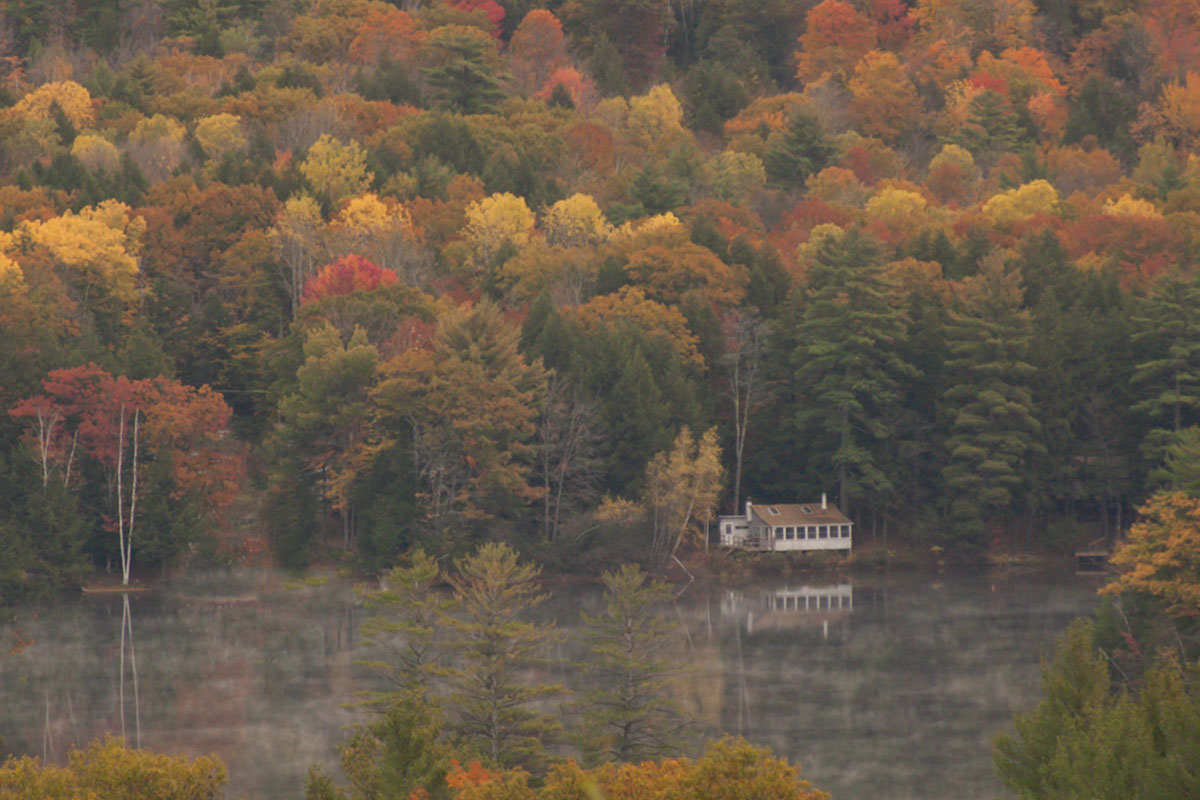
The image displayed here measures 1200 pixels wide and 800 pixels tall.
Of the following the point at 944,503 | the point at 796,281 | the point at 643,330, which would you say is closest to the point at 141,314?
the point at 643,330

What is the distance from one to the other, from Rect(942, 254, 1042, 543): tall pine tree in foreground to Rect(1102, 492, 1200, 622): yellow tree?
63.9ft

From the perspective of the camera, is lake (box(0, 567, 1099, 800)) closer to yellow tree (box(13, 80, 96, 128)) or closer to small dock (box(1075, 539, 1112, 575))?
small dock (box(1075, 539, 1112, 575))

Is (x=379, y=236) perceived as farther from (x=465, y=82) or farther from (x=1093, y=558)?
(x=1093, y=558)

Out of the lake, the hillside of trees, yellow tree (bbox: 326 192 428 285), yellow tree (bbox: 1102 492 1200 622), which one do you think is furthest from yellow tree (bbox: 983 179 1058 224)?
yellow tree (bbox: 1102 492 1200 622)

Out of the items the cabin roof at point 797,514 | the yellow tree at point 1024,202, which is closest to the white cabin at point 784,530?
the cabin roof at point 797,514

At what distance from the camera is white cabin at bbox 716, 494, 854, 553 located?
3000 inches

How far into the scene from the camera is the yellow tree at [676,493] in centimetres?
7381

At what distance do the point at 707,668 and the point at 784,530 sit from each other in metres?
17.1

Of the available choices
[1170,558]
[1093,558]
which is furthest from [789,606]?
[1170,558]

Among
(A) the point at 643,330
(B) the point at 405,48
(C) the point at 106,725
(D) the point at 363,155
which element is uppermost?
(B) the point at 405,48

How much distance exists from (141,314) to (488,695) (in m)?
44.4

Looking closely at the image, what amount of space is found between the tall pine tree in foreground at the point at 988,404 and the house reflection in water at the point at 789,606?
631 cm

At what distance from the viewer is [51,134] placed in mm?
103625

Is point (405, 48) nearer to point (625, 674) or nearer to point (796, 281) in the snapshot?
point (796, 281)
